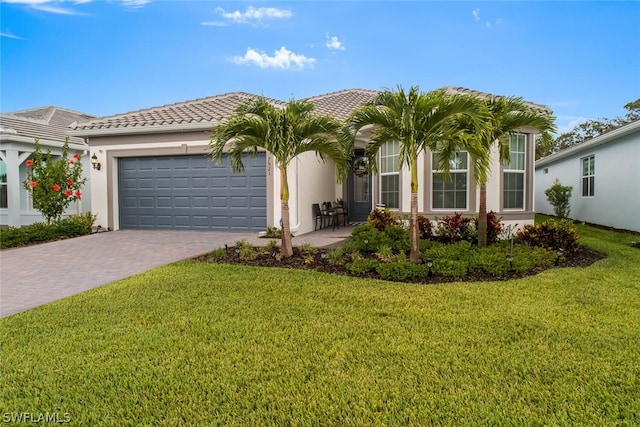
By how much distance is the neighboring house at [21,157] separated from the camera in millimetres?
12547

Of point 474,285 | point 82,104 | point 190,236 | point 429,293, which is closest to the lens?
point 429,293

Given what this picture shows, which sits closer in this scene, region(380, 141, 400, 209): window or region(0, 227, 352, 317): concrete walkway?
region(0, 227, 352, 317): concrete walkway

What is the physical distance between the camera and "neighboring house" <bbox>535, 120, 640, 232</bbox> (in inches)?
484

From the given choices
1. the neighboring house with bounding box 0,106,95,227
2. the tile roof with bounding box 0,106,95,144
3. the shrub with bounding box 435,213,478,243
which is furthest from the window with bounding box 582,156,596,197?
the tile roof with bounding box 0,106,95,144

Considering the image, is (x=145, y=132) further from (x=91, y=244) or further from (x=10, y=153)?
(x=10, y=153)

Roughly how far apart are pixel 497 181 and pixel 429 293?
5832mm

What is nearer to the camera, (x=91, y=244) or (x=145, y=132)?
(x=91, y=244)

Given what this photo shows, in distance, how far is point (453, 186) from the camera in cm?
979

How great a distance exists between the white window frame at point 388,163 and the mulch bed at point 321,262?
3.54 m

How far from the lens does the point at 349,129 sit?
23.8ft

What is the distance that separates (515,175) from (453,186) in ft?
5.81

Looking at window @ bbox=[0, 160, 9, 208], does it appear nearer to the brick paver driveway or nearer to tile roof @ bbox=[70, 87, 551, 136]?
tile roof @ bbox=[70, 87, 551, 136]

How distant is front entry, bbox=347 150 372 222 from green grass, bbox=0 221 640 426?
29.7 ft

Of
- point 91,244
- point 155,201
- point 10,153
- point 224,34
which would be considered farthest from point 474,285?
point 10,153
